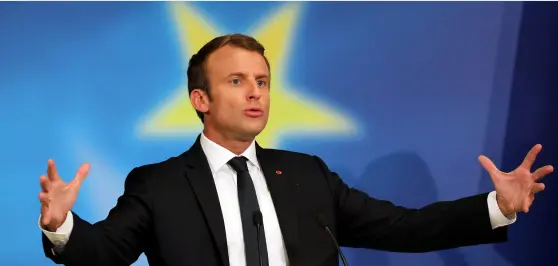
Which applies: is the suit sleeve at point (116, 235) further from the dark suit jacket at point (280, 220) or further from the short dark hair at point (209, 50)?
the short dark hair at point (209, 50)

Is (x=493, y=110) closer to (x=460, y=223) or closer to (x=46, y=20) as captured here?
(x=460, y=223)

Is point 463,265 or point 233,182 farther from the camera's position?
point 463,265

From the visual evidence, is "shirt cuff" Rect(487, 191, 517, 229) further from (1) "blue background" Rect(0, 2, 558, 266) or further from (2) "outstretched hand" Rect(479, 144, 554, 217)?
(1) "blue background" Rect(0, 2, 558, 266)

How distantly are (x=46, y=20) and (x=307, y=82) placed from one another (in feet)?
3.41

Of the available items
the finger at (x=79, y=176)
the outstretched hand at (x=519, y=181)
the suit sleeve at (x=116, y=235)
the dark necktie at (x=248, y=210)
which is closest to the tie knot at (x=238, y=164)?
the dark necktie at (x=248, y=210)

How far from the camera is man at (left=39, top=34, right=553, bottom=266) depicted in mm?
1957

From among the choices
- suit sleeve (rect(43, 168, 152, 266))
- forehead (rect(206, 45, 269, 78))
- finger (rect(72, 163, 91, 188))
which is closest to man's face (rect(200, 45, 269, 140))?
forehead (rect(206, 45, 269, 78))

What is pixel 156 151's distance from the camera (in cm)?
276

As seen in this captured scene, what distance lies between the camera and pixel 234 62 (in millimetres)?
2186

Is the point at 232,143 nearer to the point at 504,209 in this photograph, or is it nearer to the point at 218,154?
the point at 218,154

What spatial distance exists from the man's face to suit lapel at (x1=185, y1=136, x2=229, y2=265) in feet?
0.41

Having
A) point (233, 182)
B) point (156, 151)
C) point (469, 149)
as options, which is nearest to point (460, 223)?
point (233, 182)

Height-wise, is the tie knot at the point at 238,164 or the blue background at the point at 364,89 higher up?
the blue background at the point at 364,89

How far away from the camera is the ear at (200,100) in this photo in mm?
2256
